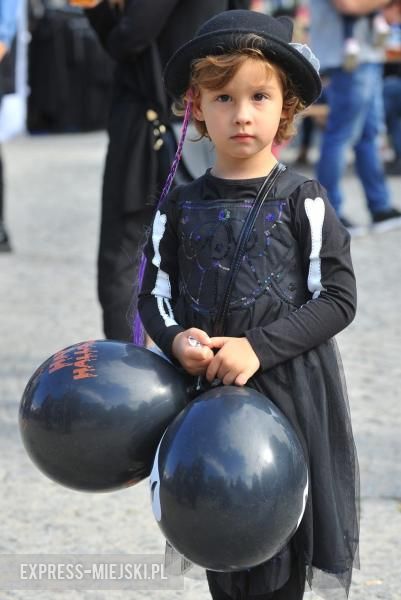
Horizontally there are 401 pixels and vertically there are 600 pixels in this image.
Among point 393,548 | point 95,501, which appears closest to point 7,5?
point 95,501

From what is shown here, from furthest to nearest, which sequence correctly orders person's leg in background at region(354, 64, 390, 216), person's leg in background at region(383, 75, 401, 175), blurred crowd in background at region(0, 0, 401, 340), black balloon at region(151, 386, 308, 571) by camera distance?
1. person's leg in background at region(383, 75, 401, 175)
2. person's leg in background at region(354, 64, 390, 216)
3. blurred crowd in background at region(0, 0, 401, 340)
4. black balloon at region(151, 386, 308, 571)

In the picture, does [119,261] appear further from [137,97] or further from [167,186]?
[167,186]

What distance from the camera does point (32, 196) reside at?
1067 cm

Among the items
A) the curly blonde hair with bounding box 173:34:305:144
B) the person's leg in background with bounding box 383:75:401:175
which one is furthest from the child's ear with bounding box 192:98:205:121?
the person's leg in background with bounding box 383:75:401:175

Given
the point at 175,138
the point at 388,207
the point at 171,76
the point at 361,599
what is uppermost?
the point at 171,76

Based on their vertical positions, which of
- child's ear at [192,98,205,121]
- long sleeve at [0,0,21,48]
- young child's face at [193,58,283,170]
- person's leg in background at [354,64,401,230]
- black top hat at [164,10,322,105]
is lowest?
person's leg in background at [354,64,401,230]

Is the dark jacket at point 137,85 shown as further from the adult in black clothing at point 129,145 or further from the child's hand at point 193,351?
the child's hand at point 193,351

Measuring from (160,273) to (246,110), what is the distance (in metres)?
0.47

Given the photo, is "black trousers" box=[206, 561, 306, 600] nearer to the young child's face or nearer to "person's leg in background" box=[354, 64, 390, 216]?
the young child's face

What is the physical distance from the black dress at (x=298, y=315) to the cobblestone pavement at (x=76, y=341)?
2.60 ft

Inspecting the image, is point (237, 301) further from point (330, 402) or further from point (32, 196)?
point (32, 196)

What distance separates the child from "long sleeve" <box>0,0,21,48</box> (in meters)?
4.78

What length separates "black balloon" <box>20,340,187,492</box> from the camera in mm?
2531

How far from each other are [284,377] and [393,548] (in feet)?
4.10
